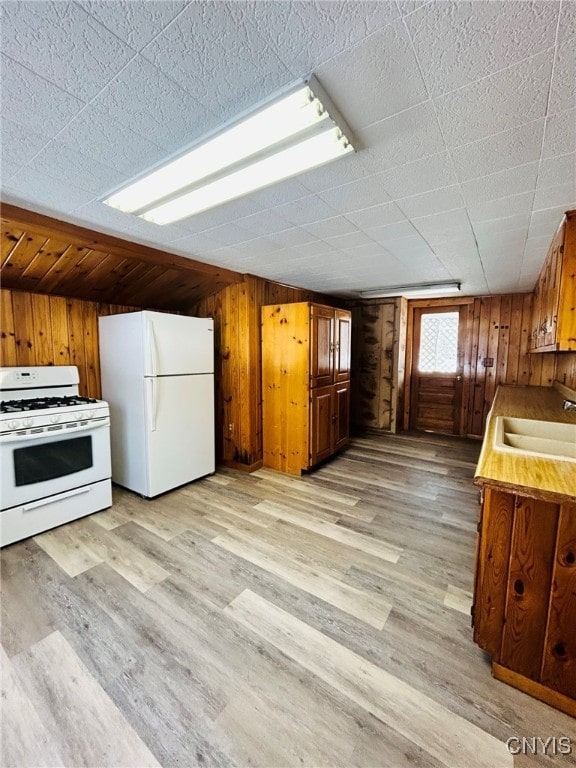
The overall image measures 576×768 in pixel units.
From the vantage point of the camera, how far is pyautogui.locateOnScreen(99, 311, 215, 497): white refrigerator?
298cm

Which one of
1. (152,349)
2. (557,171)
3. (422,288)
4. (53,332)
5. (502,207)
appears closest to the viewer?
(557,171)

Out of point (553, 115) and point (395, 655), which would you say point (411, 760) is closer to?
point (395, 655)

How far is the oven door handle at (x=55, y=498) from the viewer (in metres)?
2.38

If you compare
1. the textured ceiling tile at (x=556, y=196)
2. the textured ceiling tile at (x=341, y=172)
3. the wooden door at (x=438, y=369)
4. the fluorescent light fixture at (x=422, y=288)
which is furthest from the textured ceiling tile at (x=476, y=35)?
the wooden door at (x=438, y=369)

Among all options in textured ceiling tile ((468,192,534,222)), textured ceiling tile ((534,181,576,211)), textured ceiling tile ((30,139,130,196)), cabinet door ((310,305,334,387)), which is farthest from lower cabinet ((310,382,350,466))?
textured ceiling tile ((30,139,130,196))

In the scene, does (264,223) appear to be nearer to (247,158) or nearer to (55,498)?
(247,158)

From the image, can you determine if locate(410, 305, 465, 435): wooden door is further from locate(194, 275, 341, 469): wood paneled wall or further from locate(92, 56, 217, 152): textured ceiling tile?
locate(92, 56, 217, 152): textured ceiling tile

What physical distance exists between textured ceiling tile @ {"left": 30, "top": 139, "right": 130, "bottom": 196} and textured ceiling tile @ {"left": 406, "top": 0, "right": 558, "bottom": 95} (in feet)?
4.63

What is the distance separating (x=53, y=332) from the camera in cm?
306

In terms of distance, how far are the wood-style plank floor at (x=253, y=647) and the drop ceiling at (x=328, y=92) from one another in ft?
7.60

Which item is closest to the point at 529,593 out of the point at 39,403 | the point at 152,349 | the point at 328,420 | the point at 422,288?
the point at 328,420

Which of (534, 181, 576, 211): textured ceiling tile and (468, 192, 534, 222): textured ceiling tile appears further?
(468, 192, 534, 222): textured ceiling tile

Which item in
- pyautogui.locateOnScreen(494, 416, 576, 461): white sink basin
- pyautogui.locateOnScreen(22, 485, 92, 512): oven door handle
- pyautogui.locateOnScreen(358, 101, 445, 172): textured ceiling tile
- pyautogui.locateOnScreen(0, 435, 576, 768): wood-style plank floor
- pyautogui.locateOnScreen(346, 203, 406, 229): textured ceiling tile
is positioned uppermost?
pyautogui.locateOnScreen(346, 203, 406, 229): textured ceiling tile

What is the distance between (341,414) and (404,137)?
11.2 ft
